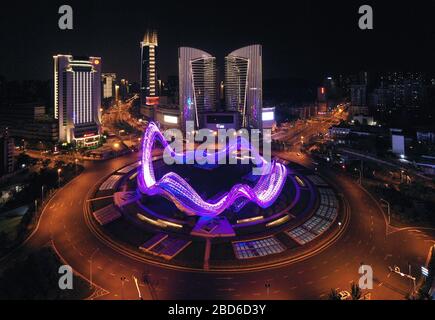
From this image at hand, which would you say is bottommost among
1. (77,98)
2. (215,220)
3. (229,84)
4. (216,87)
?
(215,220)

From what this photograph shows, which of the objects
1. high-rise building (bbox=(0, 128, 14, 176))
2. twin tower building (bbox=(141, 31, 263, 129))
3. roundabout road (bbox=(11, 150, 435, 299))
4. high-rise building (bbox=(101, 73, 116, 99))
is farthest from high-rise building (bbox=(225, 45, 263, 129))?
high-rise building (bbox=(101, 73, 116, 99))

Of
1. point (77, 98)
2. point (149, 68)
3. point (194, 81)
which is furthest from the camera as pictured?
point (149, 68)

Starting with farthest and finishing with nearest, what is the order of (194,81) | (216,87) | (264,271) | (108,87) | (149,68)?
(108,87)
(149,68)
(216,87)
(194,81)
(264,271)

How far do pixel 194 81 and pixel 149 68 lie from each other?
2896 cm

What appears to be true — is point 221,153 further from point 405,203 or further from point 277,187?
point 405,203

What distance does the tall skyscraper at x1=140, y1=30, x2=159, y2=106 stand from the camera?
372ft

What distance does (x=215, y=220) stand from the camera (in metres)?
36.3

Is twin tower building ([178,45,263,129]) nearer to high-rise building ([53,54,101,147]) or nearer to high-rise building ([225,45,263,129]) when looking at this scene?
high-rise building ([225,45,263,129])

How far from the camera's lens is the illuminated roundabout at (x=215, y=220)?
30.5 m

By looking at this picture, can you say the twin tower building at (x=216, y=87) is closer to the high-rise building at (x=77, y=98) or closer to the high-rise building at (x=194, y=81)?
the high-rise building at (x=194, y=81)

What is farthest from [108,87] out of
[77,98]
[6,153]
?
[6,153]

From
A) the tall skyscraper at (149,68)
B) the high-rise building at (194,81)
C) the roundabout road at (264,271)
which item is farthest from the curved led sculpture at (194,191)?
the tall skyscraper at (149,68)

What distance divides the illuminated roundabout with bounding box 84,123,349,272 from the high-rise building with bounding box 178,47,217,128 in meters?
48.9

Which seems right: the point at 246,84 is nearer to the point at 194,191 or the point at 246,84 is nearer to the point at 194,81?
the point at 194,81
